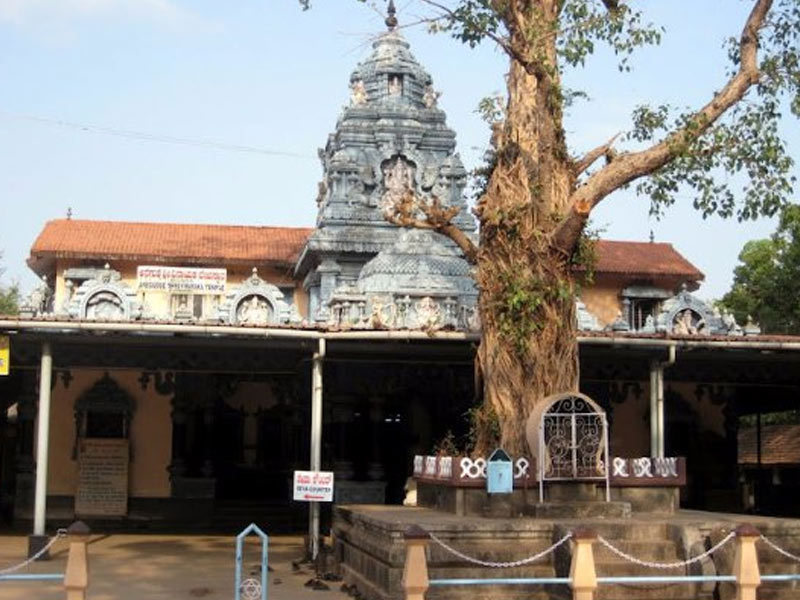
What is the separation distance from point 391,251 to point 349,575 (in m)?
11.3

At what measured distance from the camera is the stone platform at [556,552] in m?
10.9

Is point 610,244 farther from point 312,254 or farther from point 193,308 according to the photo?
point 193,308

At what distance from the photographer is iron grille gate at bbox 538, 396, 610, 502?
13.0m

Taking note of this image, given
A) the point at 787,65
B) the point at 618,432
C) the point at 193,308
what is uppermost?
the point at 787,65

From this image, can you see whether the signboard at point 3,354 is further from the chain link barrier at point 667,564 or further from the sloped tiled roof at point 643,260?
the sloped tiled roof at point 643,260

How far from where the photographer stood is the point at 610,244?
3005cm

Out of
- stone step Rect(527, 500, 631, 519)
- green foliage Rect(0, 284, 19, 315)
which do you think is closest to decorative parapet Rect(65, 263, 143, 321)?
stone step Rect(527, 500, 631, 519)

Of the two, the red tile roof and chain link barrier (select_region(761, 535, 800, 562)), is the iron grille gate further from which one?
the red tile roof

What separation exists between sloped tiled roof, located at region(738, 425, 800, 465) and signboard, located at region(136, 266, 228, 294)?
578 inches

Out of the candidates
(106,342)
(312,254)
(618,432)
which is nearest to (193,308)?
(312,254)

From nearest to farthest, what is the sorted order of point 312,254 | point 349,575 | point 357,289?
point 349,575, point 357,289, point 312,254

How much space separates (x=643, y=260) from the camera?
28844 millimetres

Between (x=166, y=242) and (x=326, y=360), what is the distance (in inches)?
373

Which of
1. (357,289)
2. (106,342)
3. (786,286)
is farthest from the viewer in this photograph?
(786,286)
